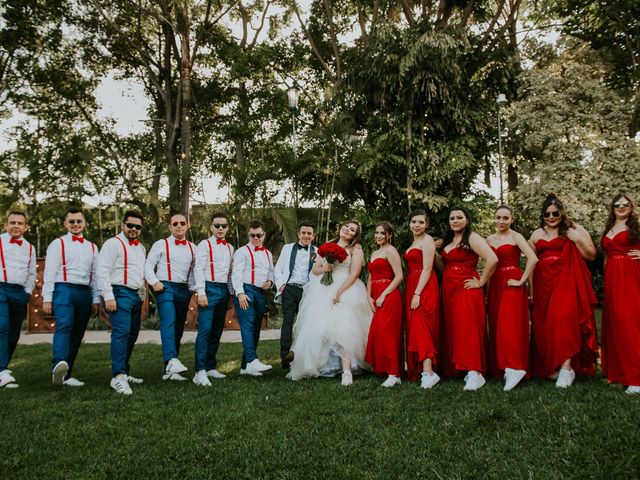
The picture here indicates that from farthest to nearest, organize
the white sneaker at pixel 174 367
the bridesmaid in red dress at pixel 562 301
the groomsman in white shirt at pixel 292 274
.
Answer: the groomsman in white shirt at pixel 292 274
the white sneaker at pixel 174 367
the bridesmaid in red dress at pixel 562 301

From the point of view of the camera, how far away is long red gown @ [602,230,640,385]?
529cm

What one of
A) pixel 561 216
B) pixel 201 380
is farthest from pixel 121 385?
pixel 561 216

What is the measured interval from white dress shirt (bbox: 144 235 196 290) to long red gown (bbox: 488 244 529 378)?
394 centimetres

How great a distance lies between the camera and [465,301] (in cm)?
588

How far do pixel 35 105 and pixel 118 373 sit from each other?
65.9 ft

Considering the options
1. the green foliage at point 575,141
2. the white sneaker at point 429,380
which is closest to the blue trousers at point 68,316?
the white sneaker at point 429,380

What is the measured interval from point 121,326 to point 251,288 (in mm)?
1851

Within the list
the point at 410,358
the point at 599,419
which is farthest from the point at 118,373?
the point at 599,419

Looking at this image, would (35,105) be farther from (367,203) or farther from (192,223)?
(367,203)

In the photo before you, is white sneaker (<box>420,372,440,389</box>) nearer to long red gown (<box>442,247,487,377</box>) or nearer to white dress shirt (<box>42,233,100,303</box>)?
long red gown (<box>442,247,487,377</box>)

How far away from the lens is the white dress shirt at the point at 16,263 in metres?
6.65

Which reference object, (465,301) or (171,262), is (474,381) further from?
(171,262)

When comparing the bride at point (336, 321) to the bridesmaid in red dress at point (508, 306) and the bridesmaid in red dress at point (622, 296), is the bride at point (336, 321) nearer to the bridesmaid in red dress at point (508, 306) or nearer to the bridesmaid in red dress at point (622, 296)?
the bridesmaid in red dress at point (508, 306)

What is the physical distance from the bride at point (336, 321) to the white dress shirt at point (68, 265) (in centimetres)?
278
